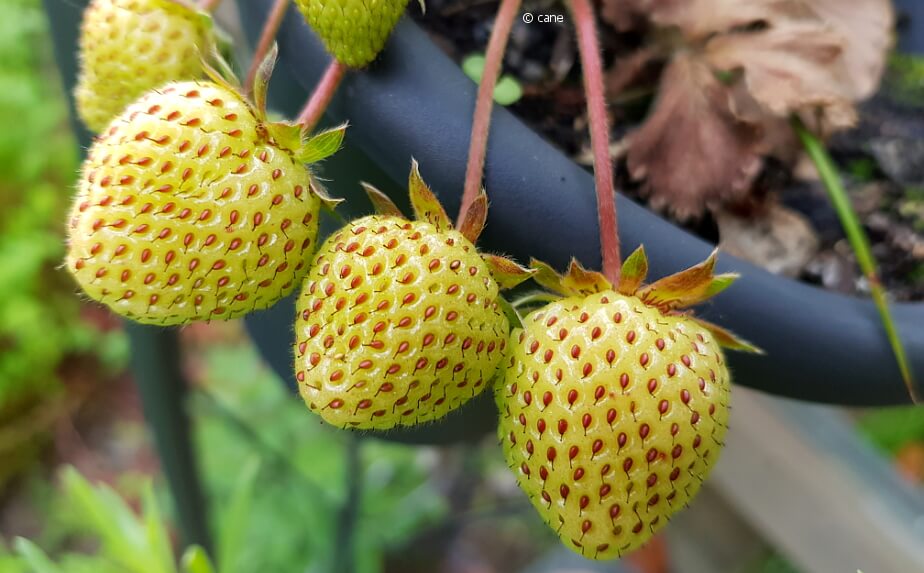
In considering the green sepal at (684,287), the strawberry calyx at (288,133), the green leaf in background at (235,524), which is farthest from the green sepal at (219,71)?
the green leaf in background at (235,524)

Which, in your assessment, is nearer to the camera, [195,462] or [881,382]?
[881,382]

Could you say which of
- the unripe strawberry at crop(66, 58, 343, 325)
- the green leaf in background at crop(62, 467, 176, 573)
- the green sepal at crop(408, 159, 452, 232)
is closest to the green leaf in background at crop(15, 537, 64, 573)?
the green leaf in background at crop(62, 467, 176, 573)

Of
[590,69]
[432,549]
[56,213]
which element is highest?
[590,69]

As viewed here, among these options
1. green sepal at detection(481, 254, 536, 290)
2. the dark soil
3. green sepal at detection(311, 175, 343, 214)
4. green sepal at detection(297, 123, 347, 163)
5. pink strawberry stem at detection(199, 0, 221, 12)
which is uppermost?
pink strawberry stem at detection(199, 0, 221, 12)

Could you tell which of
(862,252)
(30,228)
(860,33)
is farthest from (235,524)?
(30,228)

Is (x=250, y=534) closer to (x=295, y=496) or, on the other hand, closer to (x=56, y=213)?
(x=295, y=496)

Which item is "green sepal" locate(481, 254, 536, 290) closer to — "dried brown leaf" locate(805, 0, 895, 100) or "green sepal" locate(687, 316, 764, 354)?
"green sepal" locate(687, 316, 764, 354)

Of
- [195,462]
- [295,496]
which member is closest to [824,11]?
[195,462]
